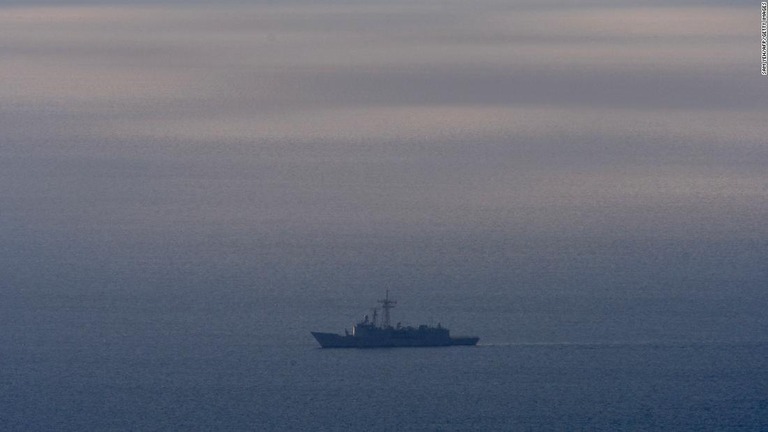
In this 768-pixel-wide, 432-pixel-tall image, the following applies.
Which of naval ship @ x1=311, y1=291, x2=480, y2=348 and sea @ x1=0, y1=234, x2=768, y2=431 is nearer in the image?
sea @ x1=0, y1=234, x2=768, y2=431

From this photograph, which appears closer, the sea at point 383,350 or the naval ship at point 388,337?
the sea at point 383,350

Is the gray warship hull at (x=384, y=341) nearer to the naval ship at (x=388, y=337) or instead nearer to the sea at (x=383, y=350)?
the naval ship at (x=388, y=337)

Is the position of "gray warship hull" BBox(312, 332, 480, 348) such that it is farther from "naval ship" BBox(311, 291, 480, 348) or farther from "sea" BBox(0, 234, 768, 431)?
"sea" BBox(0, 234, 768, 431)

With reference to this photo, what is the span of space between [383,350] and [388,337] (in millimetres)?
312

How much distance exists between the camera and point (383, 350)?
1436 inches

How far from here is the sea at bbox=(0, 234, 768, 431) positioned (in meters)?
32.2

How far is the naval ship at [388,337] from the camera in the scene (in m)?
36.2

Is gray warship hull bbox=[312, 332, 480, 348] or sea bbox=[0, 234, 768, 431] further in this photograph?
gray warship hull bbox=[312, 332, 480, 348]

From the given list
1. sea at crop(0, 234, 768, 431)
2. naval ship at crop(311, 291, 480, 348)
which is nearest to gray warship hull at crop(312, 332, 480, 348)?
naval ship at crop(311, 291, 480, 348)

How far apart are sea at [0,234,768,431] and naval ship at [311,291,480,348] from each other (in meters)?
0.28

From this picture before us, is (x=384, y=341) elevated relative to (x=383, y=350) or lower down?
elevated

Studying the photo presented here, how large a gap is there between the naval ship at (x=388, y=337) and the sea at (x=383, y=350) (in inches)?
10.9

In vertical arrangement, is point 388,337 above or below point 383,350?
above

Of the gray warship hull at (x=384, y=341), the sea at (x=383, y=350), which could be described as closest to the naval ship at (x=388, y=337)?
the gray warship hull at (x=384, y=341)
